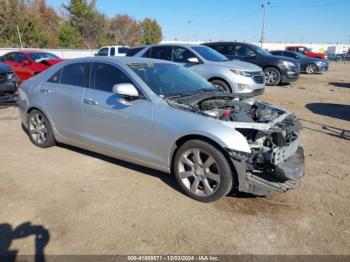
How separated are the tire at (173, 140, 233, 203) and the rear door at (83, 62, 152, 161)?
20.7 inches

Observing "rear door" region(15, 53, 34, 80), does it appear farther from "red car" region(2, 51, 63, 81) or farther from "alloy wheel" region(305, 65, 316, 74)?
"alloy wheel" region(305, 65, 316, 74)

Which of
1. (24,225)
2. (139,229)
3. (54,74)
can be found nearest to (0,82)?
(54,74)

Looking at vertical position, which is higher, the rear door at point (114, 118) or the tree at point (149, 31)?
the tree at point (149, 31)

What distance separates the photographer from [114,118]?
4.56 m

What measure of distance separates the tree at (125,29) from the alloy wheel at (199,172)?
5265cm

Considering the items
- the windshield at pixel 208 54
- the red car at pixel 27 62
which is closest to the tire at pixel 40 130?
the windshield at pixel 208 54

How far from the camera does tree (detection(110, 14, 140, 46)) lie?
55.8 meters

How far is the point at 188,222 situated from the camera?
11.8 feet

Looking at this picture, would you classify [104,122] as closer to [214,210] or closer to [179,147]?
[179,147]

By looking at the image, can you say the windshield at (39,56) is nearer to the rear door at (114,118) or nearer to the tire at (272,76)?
the tire at (272,76)

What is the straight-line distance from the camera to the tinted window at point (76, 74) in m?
5.09

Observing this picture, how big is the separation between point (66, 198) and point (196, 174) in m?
1.62

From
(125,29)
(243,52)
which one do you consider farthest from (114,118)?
(125,29)

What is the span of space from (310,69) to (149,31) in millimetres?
46268
